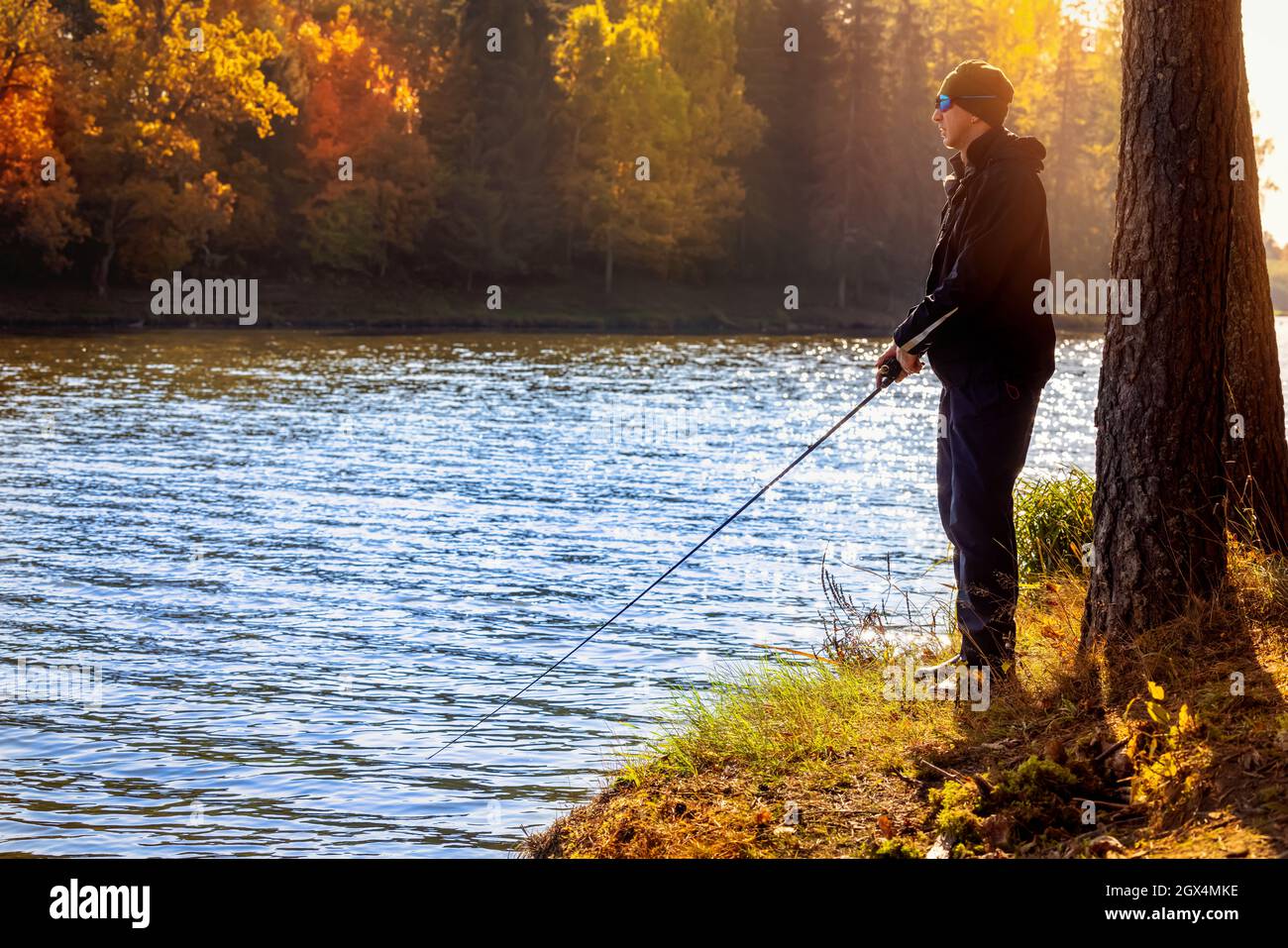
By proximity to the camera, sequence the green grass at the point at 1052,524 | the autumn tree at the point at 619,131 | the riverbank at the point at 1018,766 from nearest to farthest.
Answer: the riverbank at the point at 1018,766
the green grass at the point at 1052,524
the autumn tree at the point at 619,131

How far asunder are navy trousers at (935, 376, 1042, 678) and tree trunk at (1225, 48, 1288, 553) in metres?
1.10

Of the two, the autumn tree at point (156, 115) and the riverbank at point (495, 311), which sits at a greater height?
the autumn tree at point (156, 115)

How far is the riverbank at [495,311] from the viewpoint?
43.0 m

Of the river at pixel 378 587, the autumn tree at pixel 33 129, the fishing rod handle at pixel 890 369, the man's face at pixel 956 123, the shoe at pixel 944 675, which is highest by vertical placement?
the autumn tree at pixel 33 129

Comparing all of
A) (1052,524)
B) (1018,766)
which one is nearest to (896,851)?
(1018,766)

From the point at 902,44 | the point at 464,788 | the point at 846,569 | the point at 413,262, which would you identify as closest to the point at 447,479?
the point at 846,569

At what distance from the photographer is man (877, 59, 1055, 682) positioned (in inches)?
233

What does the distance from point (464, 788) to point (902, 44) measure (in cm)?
6500

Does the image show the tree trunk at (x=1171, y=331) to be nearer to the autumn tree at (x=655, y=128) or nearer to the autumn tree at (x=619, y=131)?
the autumn tree at (x=655, y=128)

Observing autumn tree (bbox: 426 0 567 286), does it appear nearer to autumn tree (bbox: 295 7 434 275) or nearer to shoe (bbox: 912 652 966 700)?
autumn tree (bbox: 295 7 434 275)

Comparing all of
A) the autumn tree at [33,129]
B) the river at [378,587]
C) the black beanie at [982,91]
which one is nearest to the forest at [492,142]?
the autumn tree at [33,129]

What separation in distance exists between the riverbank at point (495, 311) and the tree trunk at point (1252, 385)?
120 ft
